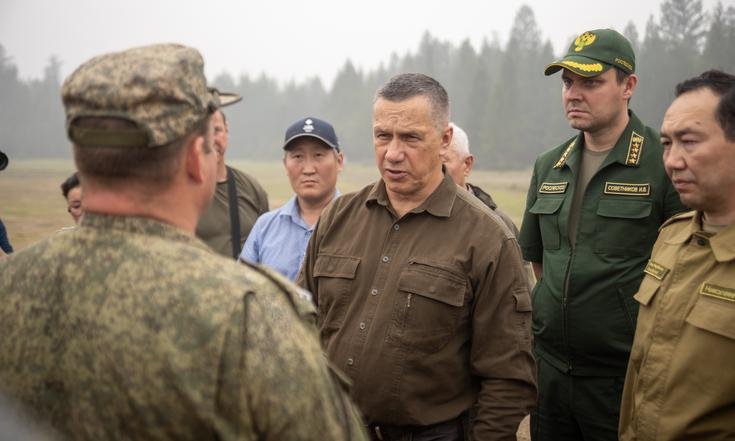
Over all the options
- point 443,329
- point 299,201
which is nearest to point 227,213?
point 299,201

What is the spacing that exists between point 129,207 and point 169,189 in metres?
0.11

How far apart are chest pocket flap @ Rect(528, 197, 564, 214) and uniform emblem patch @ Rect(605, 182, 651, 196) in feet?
1.06

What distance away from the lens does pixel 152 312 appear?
58.3 inches

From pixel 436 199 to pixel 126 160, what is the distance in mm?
1863

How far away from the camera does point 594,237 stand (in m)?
3.85

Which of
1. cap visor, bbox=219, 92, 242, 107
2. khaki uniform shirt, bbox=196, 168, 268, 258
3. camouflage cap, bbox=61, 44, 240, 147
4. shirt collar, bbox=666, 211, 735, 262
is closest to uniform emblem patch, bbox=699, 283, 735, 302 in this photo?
shirt collar, bbox=666, 211, 735, 262

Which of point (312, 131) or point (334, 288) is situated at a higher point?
point (312, 131)

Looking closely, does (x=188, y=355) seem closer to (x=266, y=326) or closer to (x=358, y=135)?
(x=266, y=326)

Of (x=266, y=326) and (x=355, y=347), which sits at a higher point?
(x=266, y=326)

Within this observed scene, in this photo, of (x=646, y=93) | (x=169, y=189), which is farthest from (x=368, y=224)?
(x=646, y=93)

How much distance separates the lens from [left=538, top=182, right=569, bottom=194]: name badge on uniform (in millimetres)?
4129

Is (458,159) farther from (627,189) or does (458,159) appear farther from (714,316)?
(714,316)

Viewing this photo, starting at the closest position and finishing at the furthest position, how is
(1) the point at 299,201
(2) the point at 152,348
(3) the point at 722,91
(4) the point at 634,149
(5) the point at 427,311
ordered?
(2) the point at 152,348, (3) the point at 722,91, (5) the point at 427,311, (4) the point at 634,149, (1) the point at 299,201

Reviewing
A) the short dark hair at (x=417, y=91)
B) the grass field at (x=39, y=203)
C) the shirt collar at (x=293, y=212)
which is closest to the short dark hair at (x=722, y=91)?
the short dark hair at (x=417, y=91)
